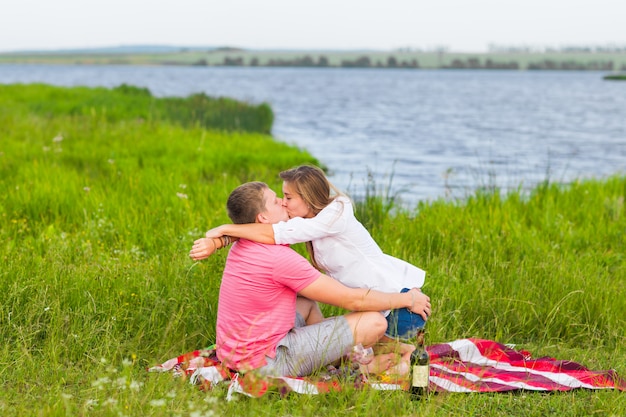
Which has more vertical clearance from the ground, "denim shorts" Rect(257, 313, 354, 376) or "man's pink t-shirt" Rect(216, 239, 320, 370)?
"man's pink t-shirt" Rect(216, 239, 320, 370)

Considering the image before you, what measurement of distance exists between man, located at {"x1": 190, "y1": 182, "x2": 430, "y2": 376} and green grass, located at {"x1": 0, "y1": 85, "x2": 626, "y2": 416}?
0.35 metres

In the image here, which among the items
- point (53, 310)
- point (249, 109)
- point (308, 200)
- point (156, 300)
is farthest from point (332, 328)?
point (249, 109)

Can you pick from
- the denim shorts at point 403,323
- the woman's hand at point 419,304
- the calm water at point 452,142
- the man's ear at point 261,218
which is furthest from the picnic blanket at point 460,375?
the calm water at point 452,142

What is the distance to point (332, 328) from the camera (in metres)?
4.67

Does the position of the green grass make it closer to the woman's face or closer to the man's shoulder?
the man's shoulder

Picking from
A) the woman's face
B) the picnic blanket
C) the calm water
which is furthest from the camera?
the calm water

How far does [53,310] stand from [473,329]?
3066 mm

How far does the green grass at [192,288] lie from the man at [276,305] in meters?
0.35

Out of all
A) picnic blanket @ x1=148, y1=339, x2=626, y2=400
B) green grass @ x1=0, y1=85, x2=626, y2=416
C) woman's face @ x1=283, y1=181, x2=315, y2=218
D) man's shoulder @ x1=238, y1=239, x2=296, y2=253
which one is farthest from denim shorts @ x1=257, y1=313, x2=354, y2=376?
woman's face @ x1=283, y1=181, x2=315, y2=218

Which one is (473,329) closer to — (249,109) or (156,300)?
(156,300)

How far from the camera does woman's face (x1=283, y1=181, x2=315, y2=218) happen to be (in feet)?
15.5

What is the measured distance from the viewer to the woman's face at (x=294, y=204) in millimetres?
4723

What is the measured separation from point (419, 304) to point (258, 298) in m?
1.02

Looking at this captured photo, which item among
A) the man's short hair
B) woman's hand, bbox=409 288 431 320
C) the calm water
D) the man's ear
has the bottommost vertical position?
the calm water
